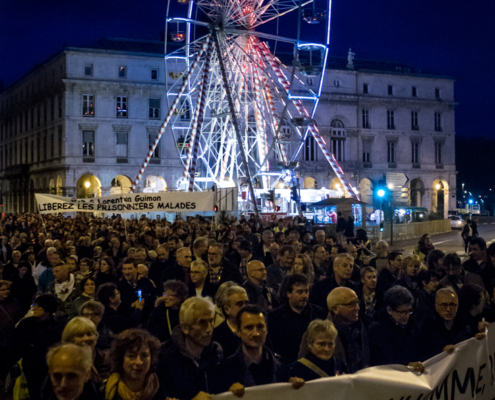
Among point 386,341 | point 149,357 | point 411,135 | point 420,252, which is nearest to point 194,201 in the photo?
point 420,252

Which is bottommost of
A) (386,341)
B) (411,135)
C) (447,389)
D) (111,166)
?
(447,389)

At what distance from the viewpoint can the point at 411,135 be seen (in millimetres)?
65312

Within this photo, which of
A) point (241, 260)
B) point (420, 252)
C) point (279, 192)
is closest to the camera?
point (241, 260)

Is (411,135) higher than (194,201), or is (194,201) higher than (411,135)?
(411,135)

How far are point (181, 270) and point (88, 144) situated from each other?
49177 mm

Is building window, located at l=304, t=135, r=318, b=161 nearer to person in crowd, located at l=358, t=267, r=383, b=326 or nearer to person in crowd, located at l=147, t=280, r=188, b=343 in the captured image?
person in crowd, located at l=358, t=267, r=383, b=326

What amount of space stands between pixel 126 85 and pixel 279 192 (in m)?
23.1

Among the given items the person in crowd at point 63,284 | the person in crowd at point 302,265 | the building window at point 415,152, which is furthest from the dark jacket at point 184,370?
the building window at point 415,152

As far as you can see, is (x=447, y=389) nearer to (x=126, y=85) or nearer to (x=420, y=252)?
(x=420, y=252)

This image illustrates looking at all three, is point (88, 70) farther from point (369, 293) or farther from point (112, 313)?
point (112, 313)

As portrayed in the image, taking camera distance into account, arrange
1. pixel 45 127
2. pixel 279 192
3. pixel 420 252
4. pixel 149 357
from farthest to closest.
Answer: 1. pixel 45 127
2. pixel 279 192
3. pixel 420 252
4. pixel 149 357

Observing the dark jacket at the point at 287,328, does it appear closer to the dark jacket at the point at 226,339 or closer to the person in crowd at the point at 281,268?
the dark jacket at the point at 226,339

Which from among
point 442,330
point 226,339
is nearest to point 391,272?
point 442,330

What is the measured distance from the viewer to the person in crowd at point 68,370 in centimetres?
388
